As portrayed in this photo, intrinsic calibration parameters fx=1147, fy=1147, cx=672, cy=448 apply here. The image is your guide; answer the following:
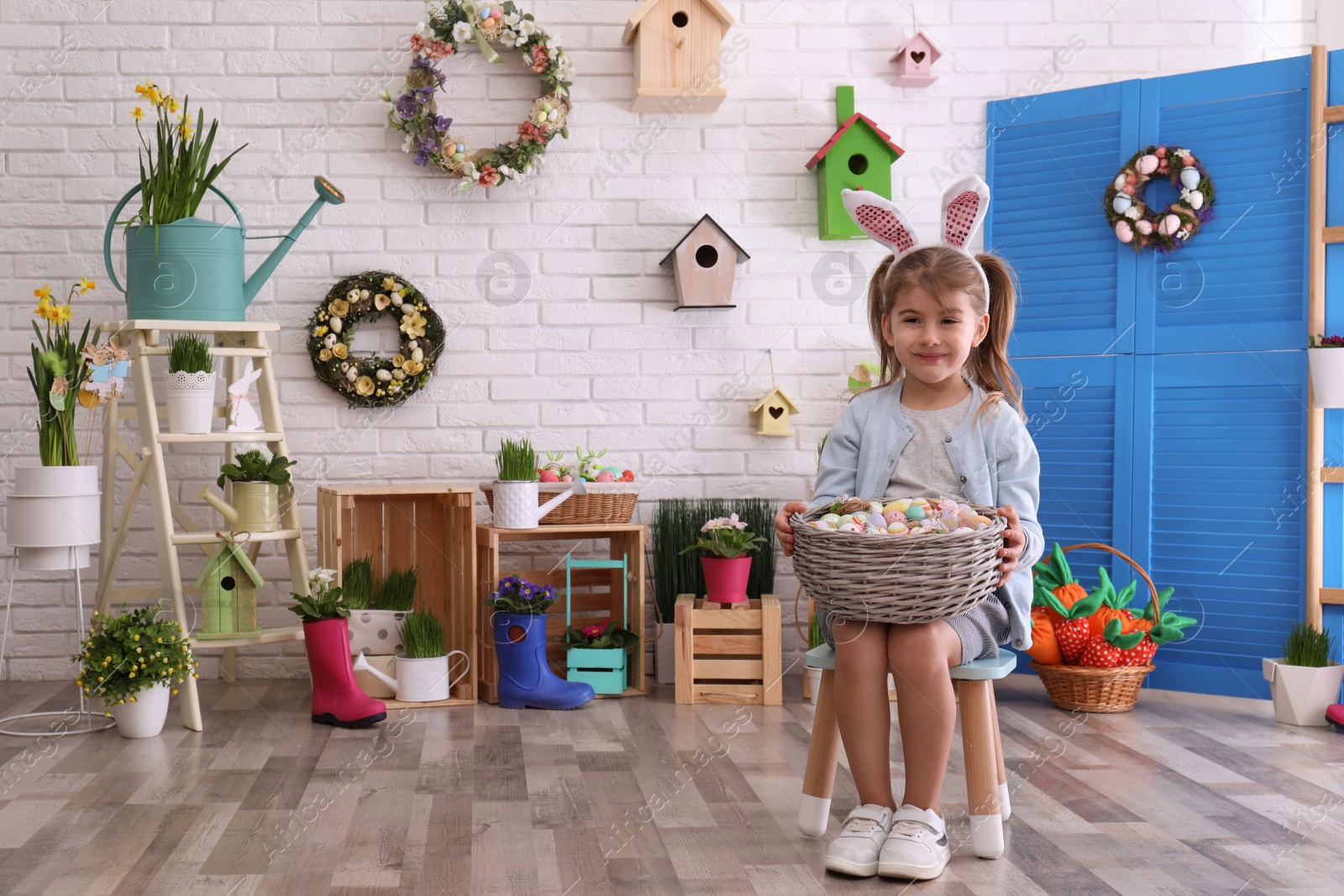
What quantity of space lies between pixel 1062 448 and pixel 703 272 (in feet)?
3.69

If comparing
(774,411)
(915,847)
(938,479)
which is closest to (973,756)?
(915,847)

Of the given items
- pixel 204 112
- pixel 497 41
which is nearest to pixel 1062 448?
pixel 497 41

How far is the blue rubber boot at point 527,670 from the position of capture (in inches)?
113

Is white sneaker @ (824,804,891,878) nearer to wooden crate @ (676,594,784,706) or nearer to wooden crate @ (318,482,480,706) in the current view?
wooden crate @ (676,594,784,706)

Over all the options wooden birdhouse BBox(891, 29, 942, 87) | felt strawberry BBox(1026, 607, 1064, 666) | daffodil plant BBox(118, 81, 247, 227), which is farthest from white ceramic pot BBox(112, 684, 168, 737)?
wooden birdhouse BBox(891, 29, 942, 87)

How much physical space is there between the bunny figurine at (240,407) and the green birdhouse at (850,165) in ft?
5.37

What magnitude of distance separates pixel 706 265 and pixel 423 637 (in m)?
1.30

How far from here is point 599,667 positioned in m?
3.01

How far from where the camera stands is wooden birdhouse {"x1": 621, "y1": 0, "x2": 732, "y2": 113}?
3.19 m

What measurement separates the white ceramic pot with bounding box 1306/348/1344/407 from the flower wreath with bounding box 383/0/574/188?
2041 millimetres

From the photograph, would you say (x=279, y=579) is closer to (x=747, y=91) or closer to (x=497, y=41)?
(x=497, y=41)

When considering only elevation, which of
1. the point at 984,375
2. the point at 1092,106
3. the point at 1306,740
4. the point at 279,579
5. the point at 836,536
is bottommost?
→ the point at 1306,740

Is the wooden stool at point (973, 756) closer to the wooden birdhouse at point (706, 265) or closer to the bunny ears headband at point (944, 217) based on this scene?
the bunny ears headband at point (944, 217)

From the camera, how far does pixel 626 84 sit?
3.32 metres
